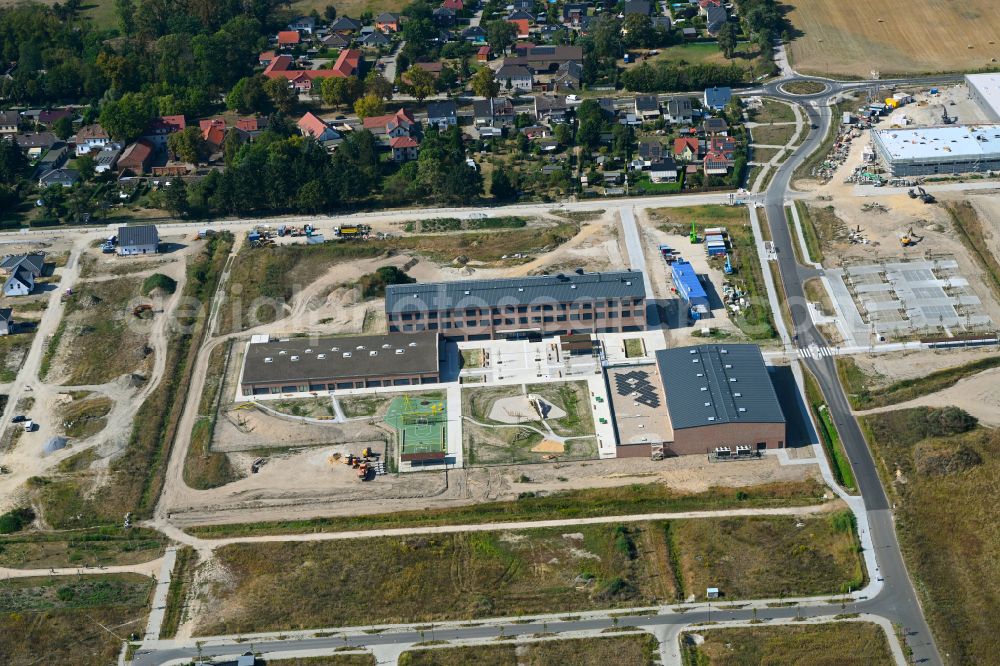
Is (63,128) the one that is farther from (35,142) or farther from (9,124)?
(9,124)

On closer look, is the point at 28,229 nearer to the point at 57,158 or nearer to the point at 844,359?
the point at 57,158

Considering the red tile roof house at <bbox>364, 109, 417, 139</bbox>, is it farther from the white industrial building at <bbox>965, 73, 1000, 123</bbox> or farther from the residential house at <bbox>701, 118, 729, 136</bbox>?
the white industrial building at <bbox>965, 73, 1000, 123</bbox>

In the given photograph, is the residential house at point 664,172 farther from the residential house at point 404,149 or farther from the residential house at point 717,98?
the residential house at point 404,149

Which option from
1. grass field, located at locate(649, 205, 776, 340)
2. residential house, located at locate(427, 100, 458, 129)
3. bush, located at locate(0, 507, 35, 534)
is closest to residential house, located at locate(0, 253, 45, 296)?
bush, located at locate(0, 507, 35, 534)

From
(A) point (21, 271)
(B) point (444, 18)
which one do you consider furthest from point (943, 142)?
(A) point (21, 271)

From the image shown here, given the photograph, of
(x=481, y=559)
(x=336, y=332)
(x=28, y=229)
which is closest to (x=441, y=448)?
(x=481, y=559)

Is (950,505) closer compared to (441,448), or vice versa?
(950,505)
